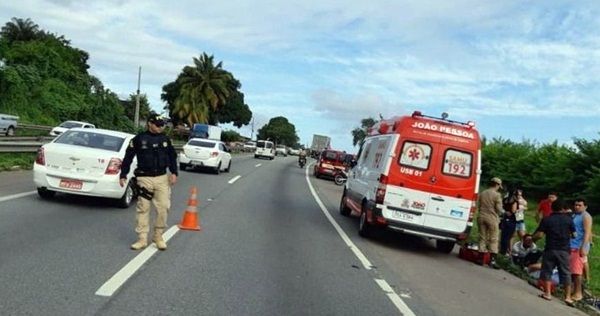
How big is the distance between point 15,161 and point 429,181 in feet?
42.4

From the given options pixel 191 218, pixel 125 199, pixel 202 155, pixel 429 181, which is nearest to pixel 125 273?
pixel 191 218

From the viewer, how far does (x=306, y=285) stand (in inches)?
306

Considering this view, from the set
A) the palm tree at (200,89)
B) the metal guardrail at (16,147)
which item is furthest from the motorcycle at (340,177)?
the palm tree at (200,89)

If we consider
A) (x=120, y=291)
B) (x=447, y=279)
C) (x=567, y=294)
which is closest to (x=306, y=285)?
(x=120, y=291)

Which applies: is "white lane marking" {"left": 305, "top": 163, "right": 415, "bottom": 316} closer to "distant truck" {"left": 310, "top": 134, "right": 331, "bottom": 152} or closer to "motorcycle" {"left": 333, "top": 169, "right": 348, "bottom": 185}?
"motorcycle" {"left": 333, "top": 169, "right": 348, "bottom": 185}

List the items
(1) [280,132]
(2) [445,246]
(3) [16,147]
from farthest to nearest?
(1) [280,132], (3) [16,147], (2) [445,246]

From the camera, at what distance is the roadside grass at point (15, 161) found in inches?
719

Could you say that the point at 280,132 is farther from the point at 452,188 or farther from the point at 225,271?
the point at 225,271

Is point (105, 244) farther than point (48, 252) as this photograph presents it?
Yes

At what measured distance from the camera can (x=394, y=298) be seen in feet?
25.1

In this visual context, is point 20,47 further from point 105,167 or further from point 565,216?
point 565,216

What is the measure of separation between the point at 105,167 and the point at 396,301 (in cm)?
667

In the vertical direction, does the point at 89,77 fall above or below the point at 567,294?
above

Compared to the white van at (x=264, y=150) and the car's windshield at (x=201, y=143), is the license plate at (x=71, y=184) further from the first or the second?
the white van at (x=264, y=150)
